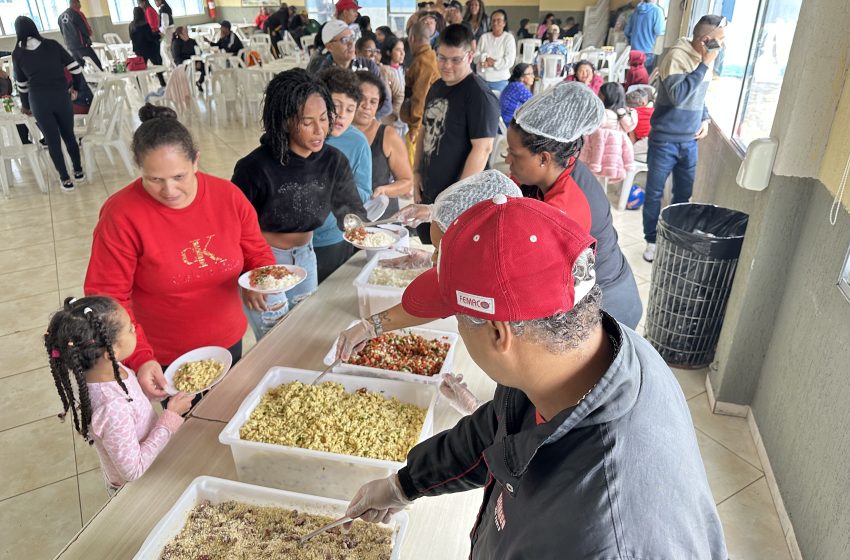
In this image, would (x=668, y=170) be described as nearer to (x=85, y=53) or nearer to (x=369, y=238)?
(x=369, y=238)

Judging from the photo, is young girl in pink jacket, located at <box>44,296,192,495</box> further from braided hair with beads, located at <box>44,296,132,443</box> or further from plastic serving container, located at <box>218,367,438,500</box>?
plastic serving container, located at <box>218,367,438,500</box>

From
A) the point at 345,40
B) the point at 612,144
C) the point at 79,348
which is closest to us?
the point at 79,348

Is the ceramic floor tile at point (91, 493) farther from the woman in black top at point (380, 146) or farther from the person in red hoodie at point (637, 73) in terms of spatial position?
the person in red hoodie at point (637, 73)

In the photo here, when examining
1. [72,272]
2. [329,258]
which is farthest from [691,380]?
[72,272]

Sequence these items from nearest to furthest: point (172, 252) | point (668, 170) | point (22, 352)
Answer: point (172, 252) → point (22, 352) → point (668, 170)

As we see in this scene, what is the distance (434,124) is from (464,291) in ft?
7.31

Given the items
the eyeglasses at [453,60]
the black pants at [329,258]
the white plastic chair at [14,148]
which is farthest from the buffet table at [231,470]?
the white plastic chair at [14,148]

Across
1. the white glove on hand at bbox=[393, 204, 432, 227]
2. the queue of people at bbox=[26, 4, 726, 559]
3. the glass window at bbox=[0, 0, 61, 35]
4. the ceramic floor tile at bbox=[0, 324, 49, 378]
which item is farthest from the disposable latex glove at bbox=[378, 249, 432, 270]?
the glass window at bbox=[0, 0, 61, 35]

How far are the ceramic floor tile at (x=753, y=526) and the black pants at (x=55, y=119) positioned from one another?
19.7 feet

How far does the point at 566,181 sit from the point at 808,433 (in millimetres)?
1274

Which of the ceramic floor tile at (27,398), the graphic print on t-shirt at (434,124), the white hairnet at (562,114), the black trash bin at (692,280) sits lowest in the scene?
the ceramic floor tile at (27,398)

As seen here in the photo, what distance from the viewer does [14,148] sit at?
17.7 feet

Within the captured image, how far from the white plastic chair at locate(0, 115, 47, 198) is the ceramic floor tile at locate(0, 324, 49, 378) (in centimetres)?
297

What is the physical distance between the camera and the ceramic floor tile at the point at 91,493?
219cm
